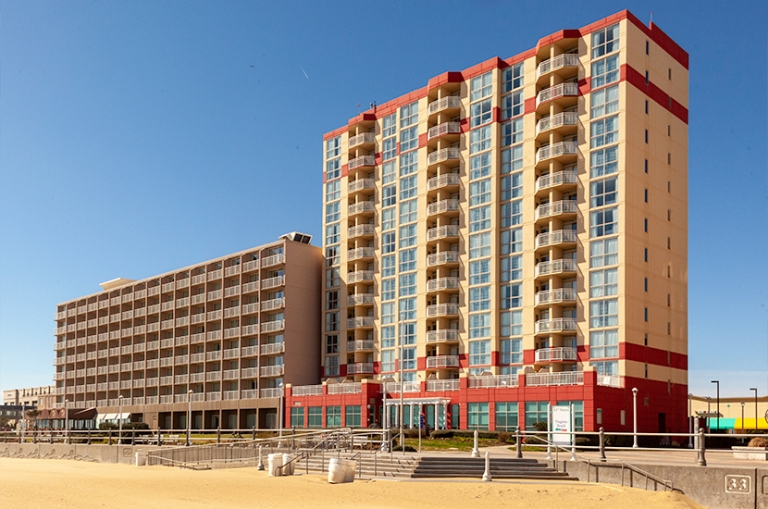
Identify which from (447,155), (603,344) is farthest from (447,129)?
(603,344)

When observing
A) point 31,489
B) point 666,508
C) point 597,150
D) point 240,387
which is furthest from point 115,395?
point 666,508

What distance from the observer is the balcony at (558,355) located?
71.2 m

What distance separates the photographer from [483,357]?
7825 cm

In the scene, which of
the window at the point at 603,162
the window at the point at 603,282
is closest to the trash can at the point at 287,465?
the window at the point at 603,282

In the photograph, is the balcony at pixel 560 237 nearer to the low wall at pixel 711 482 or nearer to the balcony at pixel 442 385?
the balcony at pixel 442 385

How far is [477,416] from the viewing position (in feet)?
236

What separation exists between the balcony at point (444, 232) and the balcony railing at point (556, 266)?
11.1m

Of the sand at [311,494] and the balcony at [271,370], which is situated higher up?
the balcony at [271,370]

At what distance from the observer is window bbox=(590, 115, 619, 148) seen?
7125 centimetres

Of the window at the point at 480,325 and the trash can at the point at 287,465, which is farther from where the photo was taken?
the window at the point at 480,325

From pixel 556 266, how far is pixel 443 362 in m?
14.7

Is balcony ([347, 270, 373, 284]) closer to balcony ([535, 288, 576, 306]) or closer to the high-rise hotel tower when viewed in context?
the high-rise hotel tower

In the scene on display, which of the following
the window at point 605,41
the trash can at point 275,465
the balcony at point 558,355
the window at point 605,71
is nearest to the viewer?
the trash can at point 275,465

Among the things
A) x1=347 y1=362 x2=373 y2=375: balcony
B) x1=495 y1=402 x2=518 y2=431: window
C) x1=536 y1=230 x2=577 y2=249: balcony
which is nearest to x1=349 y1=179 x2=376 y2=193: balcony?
x1=347 y1=362 x2=373 y2=375: balcony
